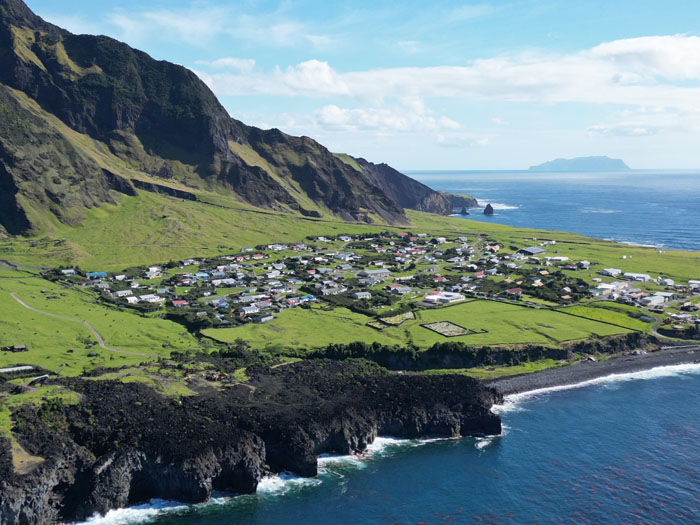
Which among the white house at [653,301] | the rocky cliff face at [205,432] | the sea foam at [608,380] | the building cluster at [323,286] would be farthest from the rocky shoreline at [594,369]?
the building cluster at [323,286]

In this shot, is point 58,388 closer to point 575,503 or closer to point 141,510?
point 141,510

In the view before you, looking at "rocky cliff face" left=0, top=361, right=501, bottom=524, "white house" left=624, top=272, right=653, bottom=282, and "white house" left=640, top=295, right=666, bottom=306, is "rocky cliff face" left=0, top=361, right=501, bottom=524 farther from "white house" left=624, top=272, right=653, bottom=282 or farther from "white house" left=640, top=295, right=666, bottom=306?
"white house" left=624, top=272, right=653, bottom=282

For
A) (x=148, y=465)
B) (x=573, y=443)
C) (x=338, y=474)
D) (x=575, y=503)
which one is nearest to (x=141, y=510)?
(x=148, y=465)

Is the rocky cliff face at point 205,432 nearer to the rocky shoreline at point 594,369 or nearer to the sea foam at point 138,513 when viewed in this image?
the sea foam at point 138,513

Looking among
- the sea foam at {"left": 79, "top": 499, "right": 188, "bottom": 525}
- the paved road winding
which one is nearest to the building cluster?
the paved road winding

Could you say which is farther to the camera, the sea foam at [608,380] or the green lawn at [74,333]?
the green lawn at [74,333]
